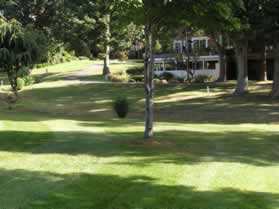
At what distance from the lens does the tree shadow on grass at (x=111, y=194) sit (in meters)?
7.21

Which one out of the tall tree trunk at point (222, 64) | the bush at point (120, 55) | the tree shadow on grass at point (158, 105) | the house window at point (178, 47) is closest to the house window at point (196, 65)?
the house window at point (178, 47)

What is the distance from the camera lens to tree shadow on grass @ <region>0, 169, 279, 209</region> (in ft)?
23.7

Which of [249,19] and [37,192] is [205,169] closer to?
[37,192]

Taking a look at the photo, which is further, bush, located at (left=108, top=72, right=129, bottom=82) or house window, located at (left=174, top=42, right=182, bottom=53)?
house window, located at (left=174, top=42, right=182, bottom=53)

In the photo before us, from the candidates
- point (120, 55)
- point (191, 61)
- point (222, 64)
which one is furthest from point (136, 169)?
point (120, 55)

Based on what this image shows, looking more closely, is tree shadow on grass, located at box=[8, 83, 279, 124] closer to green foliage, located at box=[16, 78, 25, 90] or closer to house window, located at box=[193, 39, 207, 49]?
green foliage, located at box=[16, 78, 25, 90]

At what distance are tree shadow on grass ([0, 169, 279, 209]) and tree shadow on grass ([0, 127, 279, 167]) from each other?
1.98 metres

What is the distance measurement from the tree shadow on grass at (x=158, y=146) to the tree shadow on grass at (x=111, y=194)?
1.98 metres

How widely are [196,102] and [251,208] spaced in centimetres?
2610

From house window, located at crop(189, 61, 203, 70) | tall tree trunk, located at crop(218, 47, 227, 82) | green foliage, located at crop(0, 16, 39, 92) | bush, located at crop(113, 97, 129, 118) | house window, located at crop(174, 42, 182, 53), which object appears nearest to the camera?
green foliage, located at crop(0, 16, 39, 92)

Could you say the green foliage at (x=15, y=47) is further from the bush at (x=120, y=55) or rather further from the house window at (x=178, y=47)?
the bush at (x=120, y=55)

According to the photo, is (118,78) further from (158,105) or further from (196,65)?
(158,105)

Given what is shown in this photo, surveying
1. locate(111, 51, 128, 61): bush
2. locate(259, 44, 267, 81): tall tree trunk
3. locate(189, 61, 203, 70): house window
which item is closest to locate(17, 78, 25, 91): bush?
locate(189, 61, 203, 70): house window

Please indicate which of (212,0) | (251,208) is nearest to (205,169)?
(251,208)
